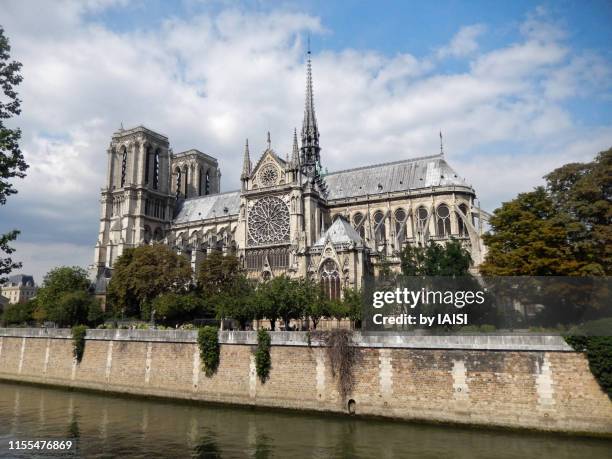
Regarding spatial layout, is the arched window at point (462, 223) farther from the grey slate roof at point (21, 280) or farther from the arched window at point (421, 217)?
the grey slate roof at point (21, 280)

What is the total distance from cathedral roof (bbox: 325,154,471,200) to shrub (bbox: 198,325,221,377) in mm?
35759

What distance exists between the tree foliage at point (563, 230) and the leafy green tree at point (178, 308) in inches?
879

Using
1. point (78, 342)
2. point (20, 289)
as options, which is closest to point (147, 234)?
point (78, 342)

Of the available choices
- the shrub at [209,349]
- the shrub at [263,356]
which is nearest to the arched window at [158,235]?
the shrub at [209,349]

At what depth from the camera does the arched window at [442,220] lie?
173ft

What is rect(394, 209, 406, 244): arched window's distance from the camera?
5375 cm

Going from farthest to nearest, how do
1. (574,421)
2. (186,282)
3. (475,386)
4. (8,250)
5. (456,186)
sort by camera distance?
(456,186) → (186,282) → (475,386) → (574,421) → (8,250)

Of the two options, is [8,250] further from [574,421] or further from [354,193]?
[354,193]

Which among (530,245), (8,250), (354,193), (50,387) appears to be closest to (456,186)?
(354,193)

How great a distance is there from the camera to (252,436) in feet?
62.1

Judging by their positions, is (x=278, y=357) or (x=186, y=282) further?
(x=186, y=282)

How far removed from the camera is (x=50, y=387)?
106ft

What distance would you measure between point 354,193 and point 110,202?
35695mm

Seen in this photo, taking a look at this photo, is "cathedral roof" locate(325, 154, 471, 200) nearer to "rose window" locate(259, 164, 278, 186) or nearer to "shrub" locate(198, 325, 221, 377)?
"rose window" locate(259, 164, 278, 186)
